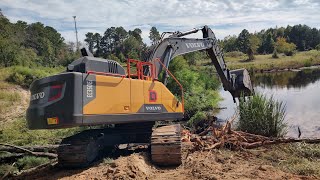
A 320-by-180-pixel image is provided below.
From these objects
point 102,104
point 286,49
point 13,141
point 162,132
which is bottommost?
point 13,141

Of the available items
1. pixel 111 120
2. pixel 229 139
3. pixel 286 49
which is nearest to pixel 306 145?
pixel 229 139

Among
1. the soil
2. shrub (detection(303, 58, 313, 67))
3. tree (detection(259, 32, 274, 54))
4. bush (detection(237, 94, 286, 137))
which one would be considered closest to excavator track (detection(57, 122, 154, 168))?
the soil

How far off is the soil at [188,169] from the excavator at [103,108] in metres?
0.33

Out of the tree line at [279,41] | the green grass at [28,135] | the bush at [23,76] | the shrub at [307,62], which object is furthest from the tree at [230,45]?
the green grass at [28,135]

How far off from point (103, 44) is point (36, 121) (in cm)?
7785

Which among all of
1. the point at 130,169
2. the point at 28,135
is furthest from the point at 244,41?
the point at 130,169

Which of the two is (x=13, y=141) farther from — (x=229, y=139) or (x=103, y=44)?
(x=103, y=44)

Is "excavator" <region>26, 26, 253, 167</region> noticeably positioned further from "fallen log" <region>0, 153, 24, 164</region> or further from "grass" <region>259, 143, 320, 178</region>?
"fallen log" <region>0, 153, 24, 164</region>

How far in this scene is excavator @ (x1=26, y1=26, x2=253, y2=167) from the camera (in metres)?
7.34

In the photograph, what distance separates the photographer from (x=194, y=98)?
19.6m

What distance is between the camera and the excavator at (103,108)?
7.34m

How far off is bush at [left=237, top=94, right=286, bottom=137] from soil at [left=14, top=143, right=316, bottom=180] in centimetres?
227

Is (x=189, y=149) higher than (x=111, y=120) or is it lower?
lower

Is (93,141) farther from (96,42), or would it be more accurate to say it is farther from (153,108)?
(96,42)
